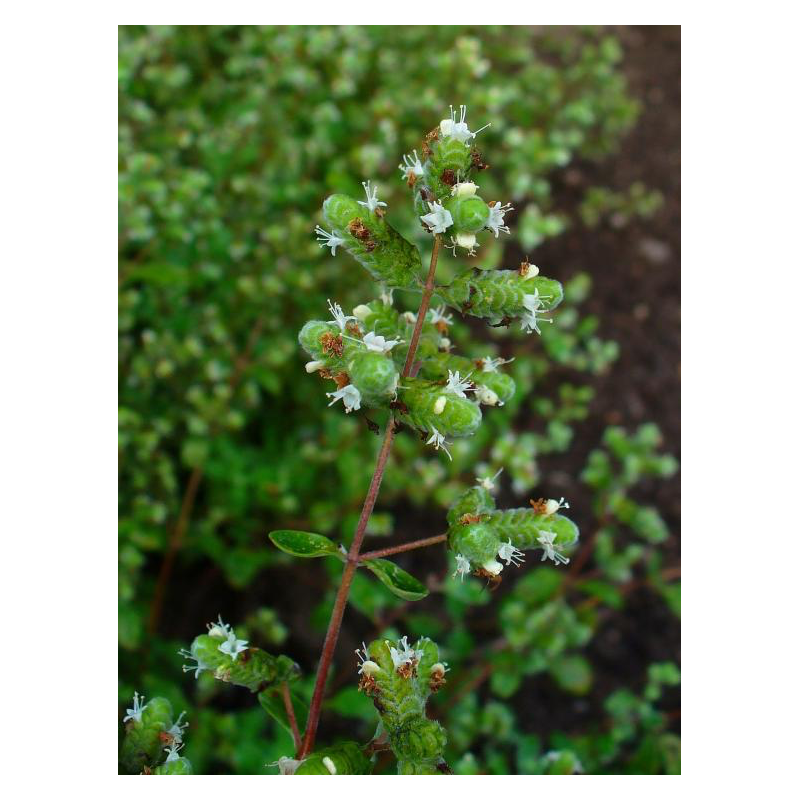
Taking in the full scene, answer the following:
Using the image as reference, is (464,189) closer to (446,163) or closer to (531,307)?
(446,163)

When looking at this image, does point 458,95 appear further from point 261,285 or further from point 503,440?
point 503,440

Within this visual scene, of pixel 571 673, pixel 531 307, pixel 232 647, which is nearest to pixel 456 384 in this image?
pixel 531 307

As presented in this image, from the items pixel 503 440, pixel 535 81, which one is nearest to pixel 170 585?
pixel 503 440

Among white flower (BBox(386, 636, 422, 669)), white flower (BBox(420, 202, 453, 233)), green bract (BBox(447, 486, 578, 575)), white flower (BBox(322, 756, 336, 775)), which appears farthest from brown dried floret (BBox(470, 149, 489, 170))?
white flower (BBox(322, 756, 336, 775))

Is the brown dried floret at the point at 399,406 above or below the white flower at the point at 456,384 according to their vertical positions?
below

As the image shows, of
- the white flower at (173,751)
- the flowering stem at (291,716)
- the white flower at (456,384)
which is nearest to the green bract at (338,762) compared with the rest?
the flowering stem at (291,716)

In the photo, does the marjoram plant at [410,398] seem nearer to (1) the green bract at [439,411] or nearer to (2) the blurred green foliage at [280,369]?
(1) the green bract at [439,411]

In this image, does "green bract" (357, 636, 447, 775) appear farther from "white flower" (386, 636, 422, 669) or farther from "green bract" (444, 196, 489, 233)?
"green bract" (444, 196, 489, 233)
